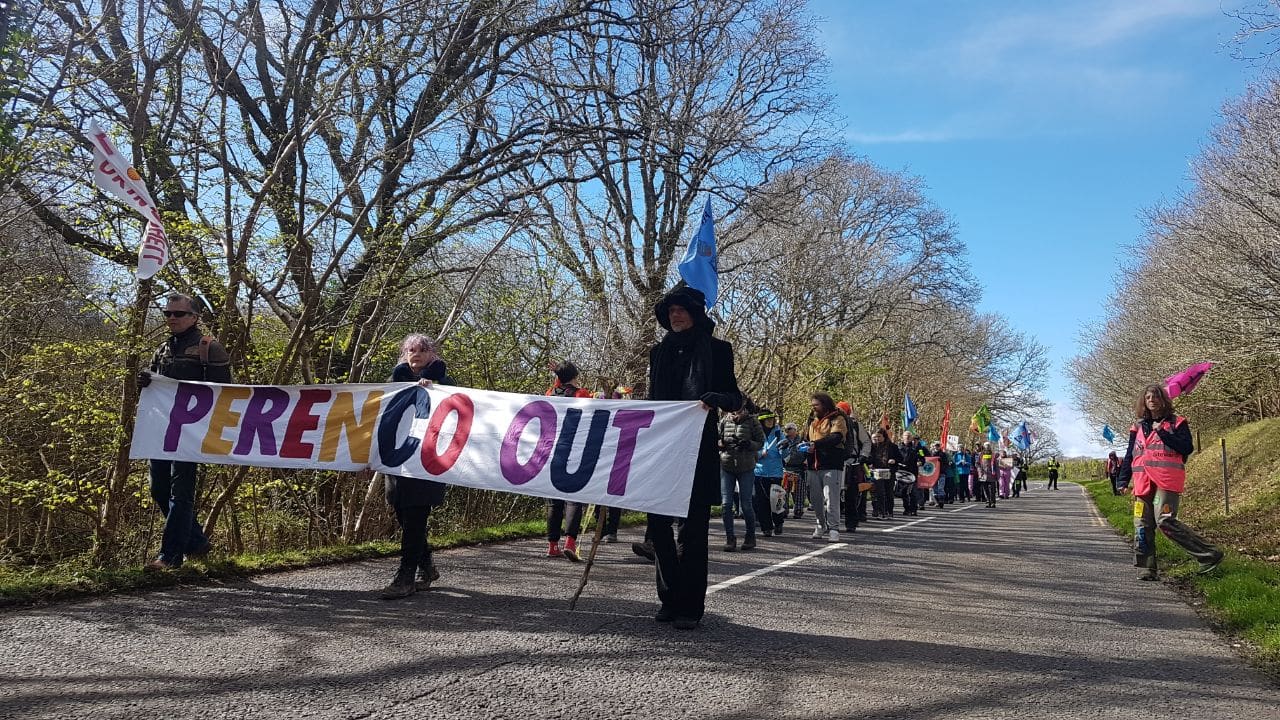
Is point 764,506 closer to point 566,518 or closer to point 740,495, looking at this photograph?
point 740,495

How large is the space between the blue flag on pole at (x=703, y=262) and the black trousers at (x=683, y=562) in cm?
304

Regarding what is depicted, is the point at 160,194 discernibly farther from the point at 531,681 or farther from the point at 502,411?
the point at 531,681

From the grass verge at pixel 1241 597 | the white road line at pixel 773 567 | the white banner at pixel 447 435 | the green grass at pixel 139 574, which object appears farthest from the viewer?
the white road line at pixel 773 567

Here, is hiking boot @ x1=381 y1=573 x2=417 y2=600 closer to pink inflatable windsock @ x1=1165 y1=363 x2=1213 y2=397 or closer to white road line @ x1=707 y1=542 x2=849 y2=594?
white road line @ x1=707 y1=542 x2=849 y2=594

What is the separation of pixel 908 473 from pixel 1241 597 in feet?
53.6

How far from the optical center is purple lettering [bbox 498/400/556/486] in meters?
6.70

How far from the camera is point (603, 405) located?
263 inches

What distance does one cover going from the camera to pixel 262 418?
7.58 metres

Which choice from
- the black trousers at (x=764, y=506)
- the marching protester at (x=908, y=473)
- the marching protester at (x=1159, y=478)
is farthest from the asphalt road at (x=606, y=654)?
the marching protester at (x=908, y=473)

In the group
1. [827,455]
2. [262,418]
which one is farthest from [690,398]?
[827,455]

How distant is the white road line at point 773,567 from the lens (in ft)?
25.5

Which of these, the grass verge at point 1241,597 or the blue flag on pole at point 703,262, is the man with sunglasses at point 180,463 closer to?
the blue flag on pole at point 703,262

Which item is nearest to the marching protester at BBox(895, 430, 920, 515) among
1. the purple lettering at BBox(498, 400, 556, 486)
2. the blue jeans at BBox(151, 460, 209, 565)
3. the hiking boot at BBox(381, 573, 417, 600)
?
the purple lettering at BBox(498, 400, 556, 486)

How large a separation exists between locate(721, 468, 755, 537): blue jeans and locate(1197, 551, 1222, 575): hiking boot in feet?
15.7
